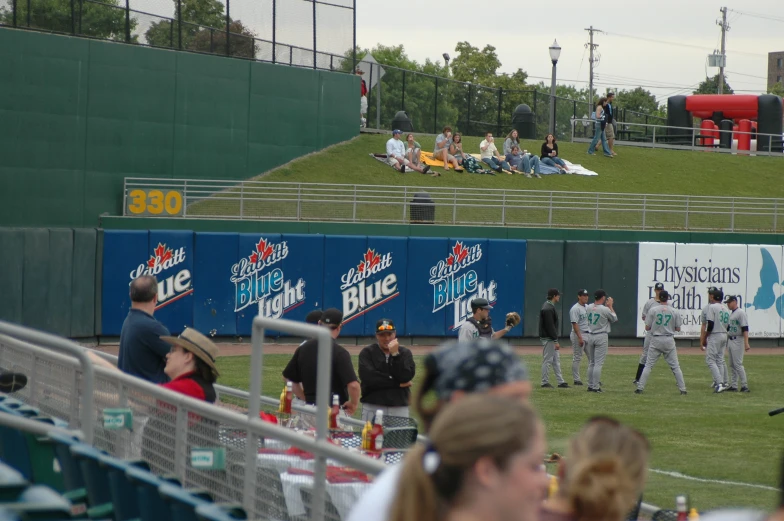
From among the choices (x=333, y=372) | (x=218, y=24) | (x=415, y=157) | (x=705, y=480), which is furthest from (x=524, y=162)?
(x=333, y=372)

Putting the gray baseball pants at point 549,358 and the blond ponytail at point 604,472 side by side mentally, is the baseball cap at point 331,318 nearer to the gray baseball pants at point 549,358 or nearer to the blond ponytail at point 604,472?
the blond ponytail at point 604,472

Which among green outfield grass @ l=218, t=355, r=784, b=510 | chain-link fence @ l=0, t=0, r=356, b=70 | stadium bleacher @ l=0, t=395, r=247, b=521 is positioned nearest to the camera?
stadium bleacher @ l=0, t=395, r=247, b=521

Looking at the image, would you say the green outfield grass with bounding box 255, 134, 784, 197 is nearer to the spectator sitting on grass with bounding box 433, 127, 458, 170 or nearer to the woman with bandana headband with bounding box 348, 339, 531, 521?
the spectator sitting on grass with bounding box 433, 127, 458, 170

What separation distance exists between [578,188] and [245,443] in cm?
3286

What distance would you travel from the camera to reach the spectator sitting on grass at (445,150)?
121ft

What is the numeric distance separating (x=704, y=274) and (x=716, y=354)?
29.6 ft

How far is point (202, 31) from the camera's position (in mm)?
30438

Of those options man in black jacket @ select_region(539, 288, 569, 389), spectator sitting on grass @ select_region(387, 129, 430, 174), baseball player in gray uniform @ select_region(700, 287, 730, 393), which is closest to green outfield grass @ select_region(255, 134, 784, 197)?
spectator sitting on grass @ select_region(387, 129, 430, 174)

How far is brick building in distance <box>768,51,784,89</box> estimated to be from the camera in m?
146

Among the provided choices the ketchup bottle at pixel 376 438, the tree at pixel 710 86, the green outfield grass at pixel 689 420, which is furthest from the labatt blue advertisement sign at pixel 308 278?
the tree at pixel 710 86

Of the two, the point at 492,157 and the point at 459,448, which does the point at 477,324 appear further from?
the point at 492,157

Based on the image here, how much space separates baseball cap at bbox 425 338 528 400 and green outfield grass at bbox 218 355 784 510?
7354mm

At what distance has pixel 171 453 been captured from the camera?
612 cm

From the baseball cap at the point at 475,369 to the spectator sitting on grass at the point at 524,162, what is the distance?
1387 inches
